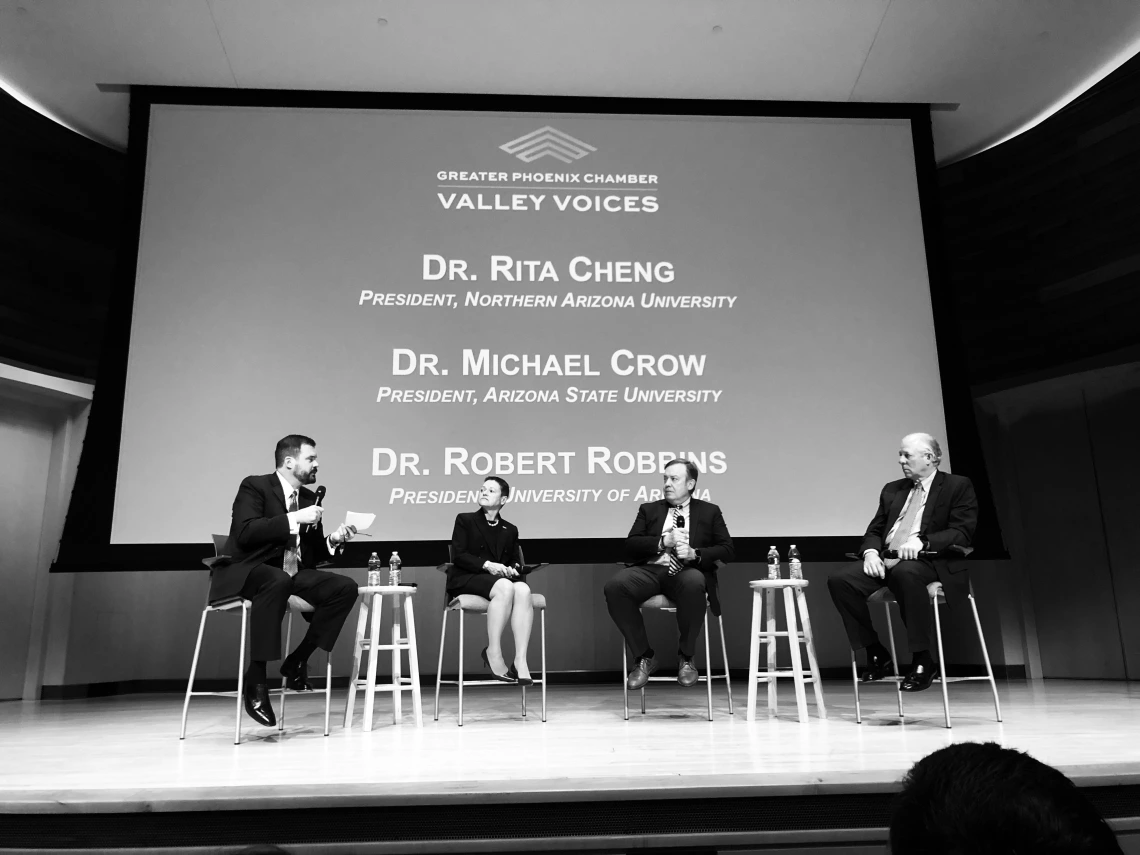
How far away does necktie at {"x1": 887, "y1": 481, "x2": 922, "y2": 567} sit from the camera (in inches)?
141

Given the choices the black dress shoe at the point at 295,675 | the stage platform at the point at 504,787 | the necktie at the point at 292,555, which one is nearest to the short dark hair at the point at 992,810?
the stage platform at the point at 504,787

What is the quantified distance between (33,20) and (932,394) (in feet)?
17.5

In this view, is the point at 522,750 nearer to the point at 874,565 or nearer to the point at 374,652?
the point at 374,652

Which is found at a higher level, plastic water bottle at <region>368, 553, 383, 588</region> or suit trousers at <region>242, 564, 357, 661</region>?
plastic water bottle at <region>368, 553, 383, 588</region>

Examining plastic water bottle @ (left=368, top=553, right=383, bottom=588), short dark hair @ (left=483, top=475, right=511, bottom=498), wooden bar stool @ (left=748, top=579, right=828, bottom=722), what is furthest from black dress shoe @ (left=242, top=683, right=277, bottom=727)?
wooden bar stool @ (left=748, top=579, right=828, bottom=722)

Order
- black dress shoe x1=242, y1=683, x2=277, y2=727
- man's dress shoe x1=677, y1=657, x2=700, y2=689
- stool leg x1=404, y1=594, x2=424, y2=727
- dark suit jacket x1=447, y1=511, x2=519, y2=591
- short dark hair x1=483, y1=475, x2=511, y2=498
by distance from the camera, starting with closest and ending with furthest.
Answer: black dress shoe x1=242, y1=683, x2=277, y2=727, man's dress shoe x1=677, y1=657, x2=700, y2=689, stool leg x1=404, y1=594, x2=424, y2=727, dark suit jacket x1=447, y1=511, x2=519, y2=591, short dark hair x1=483, y1=475, x2=511, y2=498

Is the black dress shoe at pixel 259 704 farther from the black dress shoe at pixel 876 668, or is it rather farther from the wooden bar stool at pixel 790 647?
the black dress shoe at pixel 876 668

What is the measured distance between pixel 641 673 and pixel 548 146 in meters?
3.24

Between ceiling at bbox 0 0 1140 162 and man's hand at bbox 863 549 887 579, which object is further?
ceiling at bbox 0 0 1140 162

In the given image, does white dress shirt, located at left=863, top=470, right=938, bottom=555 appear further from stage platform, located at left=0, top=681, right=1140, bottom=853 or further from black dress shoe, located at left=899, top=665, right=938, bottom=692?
stage platform, located at left=0, top=681, right=1140, bottom=853

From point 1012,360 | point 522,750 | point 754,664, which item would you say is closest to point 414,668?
point 522,750

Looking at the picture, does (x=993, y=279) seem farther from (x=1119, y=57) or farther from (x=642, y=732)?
(x=642, y=732)

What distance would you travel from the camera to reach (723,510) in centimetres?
474

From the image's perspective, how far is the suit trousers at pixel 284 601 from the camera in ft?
10.2
